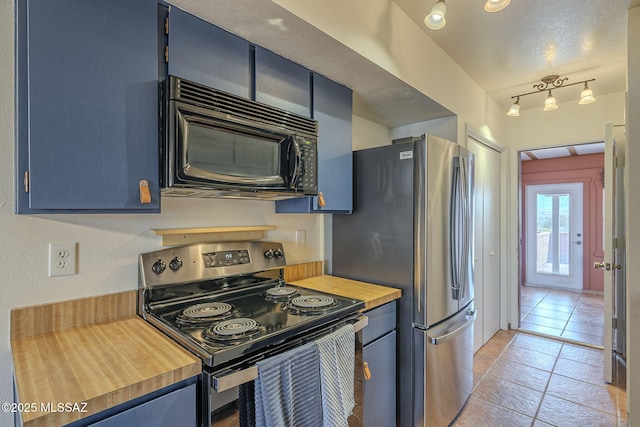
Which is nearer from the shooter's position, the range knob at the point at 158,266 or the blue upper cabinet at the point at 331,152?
the range knob at the point at 158,266

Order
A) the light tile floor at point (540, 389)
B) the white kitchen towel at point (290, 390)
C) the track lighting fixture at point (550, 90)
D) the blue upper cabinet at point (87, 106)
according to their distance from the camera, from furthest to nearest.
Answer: the track lighting fixture at point (550, 90) < the light tile floor at point (540, 389) < the white kitchen towel at point (290, 390) < the blue upper cabinet at point (87, 106)

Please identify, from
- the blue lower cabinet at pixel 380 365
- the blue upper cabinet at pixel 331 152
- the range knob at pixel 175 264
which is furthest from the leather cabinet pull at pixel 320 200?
the range knob at pixel 175 264

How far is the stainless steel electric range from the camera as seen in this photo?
0.99m

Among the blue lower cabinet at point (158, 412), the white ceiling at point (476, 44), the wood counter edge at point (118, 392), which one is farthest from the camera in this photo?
the white ceiling at point (476, 44)

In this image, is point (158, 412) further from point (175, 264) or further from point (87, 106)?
point (87, 106)

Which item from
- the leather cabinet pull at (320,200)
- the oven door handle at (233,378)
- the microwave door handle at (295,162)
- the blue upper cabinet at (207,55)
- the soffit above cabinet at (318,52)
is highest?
the soffit above cabinet at (318,52)

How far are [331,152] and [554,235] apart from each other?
5.73 m

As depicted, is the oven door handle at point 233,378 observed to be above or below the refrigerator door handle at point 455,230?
below

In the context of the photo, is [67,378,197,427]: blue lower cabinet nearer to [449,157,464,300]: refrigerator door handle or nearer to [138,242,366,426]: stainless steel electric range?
[138,242,366,426]: stainless steel electric range

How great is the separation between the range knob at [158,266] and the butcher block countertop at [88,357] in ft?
0.45

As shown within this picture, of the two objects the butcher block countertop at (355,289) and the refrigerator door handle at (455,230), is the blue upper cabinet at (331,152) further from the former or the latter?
the refrigerator door handle at (455,230)

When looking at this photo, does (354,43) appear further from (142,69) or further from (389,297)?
(389,297)

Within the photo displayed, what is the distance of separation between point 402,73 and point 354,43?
45cm

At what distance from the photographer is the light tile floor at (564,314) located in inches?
138
